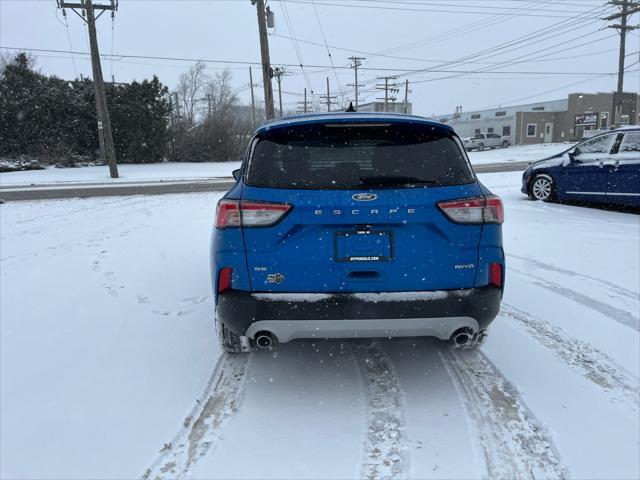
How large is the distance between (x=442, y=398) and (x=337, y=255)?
1.21 meters

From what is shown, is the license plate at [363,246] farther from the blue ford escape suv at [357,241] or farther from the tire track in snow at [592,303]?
the tire track in snow at [592,303]

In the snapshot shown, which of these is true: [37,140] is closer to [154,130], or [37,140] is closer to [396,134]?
[154,130]

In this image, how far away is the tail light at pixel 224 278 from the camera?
2804mm

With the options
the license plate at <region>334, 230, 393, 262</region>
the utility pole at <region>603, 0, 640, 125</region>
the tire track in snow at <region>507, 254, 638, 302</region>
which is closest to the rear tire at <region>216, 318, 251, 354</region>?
the license plate at <region>334, 230, 393, 262</region>

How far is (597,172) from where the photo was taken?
368 inches

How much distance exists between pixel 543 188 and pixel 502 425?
30.2 ft

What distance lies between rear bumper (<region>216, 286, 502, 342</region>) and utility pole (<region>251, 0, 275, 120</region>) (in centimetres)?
1733

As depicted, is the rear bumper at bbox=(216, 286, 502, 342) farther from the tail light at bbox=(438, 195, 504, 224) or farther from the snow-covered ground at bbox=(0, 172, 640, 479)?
the snow-covered ground at bbox=(0, 172, 640, 479)

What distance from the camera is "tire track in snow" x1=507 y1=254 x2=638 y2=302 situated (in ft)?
16.2

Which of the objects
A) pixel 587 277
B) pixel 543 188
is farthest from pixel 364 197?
pixel 543 188

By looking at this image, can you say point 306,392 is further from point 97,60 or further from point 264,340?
point 97,60

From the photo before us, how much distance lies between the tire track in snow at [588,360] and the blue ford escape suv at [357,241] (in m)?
1.07

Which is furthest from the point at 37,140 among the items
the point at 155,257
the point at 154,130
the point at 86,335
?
the point at 86,335

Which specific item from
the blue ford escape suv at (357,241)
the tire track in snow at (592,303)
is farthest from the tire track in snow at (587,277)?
the blue ford escape suv at (357,241)
